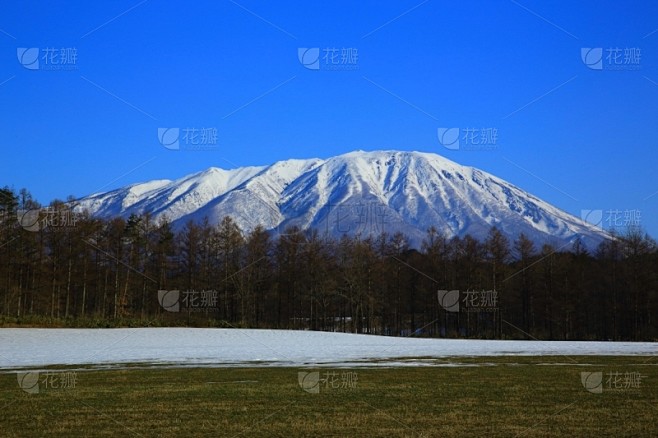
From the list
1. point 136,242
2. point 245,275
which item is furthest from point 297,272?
point 136,242

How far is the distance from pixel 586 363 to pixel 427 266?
174 feet

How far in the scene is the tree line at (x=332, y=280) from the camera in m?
71.2

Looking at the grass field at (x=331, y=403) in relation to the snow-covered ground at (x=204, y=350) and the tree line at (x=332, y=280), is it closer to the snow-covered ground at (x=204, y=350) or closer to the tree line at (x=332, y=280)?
the snow-covered ground at (x=204, y=350)

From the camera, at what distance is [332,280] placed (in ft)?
260

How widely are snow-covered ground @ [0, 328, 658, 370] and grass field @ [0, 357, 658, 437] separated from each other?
212 inches

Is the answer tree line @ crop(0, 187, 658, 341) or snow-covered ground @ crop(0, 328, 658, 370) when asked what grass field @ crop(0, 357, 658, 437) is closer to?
snow-covered ground @ crop(0, 328, 658, 370)

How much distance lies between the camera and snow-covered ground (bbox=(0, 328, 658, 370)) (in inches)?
1252

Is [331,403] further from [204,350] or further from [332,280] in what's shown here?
[332,280]

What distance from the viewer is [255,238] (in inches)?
3314

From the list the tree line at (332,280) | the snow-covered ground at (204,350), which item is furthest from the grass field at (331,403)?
the tree line at (332,280)

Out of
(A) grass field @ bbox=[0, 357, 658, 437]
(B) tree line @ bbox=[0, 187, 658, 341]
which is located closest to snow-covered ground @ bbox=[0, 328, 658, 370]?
(A) grass field @ bbox=[0, 357, 658, 437]

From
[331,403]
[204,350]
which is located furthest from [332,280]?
[331,403]

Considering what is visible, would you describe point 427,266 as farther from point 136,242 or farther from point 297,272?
point 136,242

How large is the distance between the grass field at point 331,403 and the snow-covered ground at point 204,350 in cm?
539
